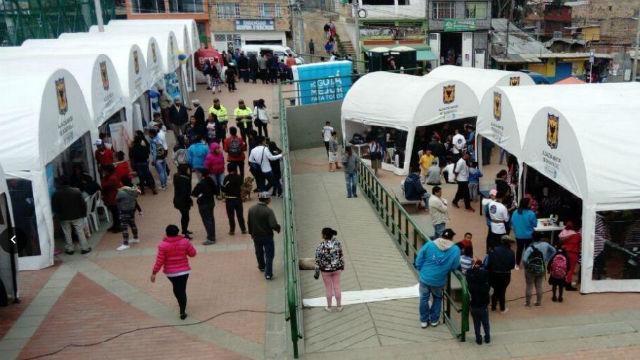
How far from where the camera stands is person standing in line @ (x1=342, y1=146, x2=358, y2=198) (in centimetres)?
1445

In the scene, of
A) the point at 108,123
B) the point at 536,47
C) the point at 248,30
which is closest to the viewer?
the point at 108,123

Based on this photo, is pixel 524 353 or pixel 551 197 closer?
pixel 524 353

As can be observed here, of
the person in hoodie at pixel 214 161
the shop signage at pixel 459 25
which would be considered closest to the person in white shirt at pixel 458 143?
the person in hoodie at pixel 214 161

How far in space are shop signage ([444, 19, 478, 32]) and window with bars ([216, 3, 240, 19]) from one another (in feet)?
65.6

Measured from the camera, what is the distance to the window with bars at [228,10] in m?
53.9

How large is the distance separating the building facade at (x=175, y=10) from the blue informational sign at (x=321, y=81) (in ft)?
107

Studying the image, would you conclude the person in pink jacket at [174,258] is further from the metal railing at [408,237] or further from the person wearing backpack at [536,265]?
the person wearing backpack at [536,265]

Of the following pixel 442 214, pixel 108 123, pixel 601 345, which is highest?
pixel 108 123

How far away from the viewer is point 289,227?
31.9 feet

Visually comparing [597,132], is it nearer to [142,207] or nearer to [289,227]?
[289,227]

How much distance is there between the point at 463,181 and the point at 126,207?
27.3ft

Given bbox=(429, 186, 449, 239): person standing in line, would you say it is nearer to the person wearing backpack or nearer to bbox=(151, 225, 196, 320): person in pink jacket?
the person wearing backpack

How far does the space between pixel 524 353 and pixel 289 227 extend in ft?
13.3

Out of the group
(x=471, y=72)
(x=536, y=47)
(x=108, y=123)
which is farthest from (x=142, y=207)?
(x=536, y=47)
